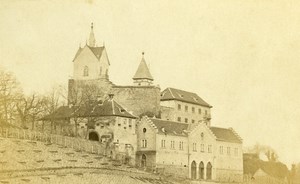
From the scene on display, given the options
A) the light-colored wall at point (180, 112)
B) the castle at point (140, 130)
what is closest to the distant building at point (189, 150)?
the castle at point (140, 130)

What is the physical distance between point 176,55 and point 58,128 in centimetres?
371

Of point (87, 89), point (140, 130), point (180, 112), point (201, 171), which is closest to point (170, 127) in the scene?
point (140, 130)

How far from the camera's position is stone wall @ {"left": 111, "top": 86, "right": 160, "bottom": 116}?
44.1ft

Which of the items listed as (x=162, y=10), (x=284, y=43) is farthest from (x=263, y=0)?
(x=162, y=10)

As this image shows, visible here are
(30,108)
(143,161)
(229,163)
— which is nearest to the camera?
(30,108)

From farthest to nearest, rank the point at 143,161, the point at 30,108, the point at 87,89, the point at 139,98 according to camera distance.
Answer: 1. the point at 139,98
2. the point at 87,89
3. the point at 143,161
4. the point at 30,108

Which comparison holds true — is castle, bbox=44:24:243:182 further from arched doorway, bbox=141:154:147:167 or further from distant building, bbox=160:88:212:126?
distant building, bbox=160:88:212:126

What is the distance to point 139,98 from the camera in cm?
1384

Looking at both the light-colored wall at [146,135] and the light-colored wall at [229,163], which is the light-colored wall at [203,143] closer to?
the light-colored wall at [229,163]

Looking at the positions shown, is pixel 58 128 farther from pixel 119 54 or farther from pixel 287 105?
pixel 287 105

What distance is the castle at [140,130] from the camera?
39.8 ft

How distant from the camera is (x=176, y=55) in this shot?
8914mm

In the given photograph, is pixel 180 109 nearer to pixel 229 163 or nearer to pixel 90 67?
pixel 229 163

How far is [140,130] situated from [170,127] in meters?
0.70
